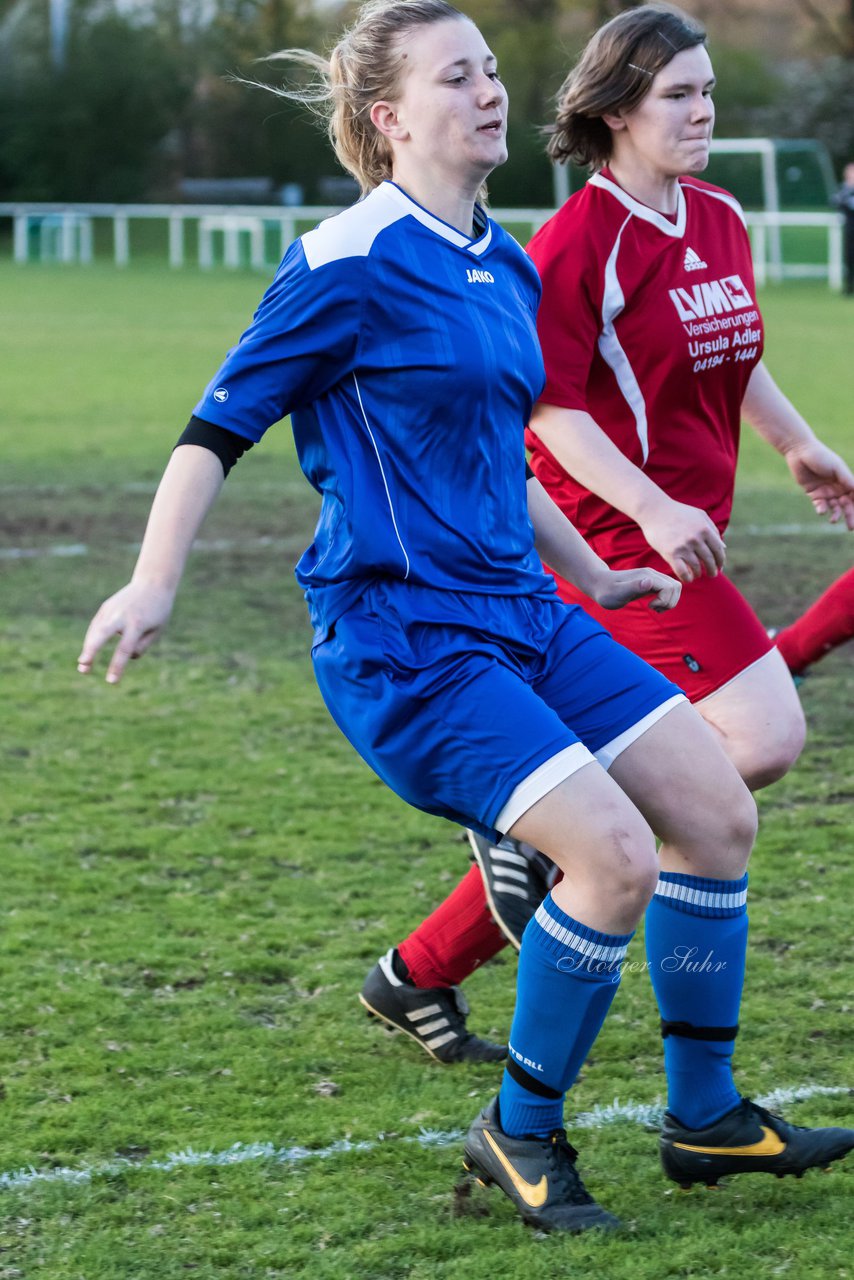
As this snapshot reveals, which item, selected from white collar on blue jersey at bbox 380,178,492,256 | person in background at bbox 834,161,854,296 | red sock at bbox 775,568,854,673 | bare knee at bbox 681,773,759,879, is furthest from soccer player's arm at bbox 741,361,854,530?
person in background at bbox 834,161,854,296

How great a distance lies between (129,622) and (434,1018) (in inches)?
58.2

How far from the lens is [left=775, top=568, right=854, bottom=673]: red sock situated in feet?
20.1

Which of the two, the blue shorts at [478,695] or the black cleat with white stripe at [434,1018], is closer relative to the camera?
the blue shorts at [478,695]

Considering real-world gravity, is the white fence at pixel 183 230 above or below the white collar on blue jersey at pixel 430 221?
below

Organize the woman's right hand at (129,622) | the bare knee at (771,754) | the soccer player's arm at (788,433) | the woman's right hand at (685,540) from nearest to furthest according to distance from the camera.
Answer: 1. the woman's right hand at (129,622)
2. the woman's right hand at (685,540)
3. the bare knee at (771,754)
4. the soccer player's arm at (788,433)

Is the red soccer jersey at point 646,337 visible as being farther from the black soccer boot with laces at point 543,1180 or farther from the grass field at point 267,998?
the black soccer boot with laces at point 543,1180

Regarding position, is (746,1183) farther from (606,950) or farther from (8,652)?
(8,652)

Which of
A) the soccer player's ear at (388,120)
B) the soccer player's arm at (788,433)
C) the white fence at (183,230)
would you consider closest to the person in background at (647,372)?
the soccer player's arm at (788,433)

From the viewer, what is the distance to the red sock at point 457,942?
12.8ft

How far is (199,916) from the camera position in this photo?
4.67 meters

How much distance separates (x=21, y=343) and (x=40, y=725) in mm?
14272

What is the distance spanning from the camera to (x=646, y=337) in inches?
152

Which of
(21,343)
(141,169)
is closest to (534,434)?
(21,343)

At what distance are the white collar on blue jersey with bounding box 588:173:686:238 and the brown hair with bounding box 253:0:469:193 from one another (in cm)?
77
